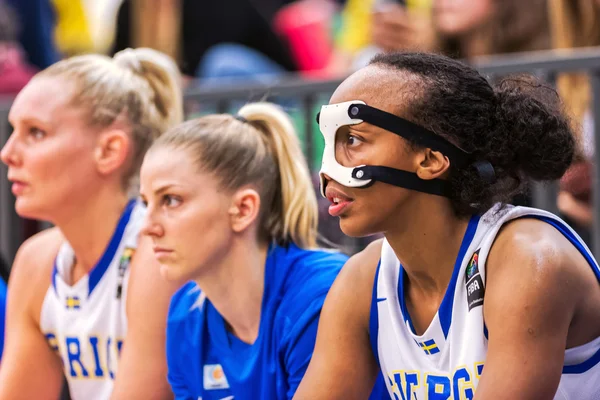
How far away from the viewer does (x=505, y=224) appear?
7.57 ft

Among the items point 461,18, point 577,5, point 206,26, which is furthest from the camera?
point 206,26

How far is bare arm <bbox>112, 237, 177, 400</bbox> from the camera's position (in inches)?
126

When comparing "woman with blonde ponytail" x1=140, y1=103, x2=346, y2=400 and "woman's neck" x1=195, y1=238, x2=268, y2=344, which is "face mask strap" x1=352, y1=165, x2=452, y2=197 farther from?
"woman's neck" x1=195, y1=238, x2=268, y2=344

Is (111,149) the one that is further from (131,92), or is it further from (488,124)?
(488,124)

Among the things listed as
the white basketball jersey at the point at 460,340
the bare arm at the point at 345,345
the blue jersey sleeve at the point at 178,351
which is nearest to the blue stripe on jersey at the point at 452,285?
the white basketball jersey at the point at 460,340

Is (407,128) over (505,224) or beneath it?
over

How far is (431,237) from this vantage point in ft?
7.81

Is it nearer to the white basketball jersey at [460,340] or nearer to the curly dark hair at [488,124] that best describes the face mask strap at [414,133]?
the curly dark hair at [488,124]

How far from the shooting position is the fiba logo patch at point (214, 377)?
3055 millimetres

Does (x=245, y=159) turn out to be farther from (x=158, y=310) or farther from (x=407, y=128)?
(x=407, y=128)

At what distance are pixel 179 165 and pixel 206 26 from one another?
9.97ft

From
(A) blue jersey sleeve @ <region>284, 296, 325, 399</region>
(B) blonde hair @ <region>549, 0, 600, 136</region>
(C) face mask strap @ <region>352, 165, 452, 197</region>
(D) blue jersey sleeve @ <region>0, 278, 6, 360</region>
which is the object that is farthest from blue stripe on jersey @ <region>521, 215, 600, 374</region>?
(D) blue jersey sleeve @ <region>0, 278, 6, 360</region>

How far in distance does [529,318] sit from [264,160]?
1.25 m

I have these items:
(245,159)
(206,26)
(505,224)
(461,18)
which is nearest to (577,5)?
(461,18)
